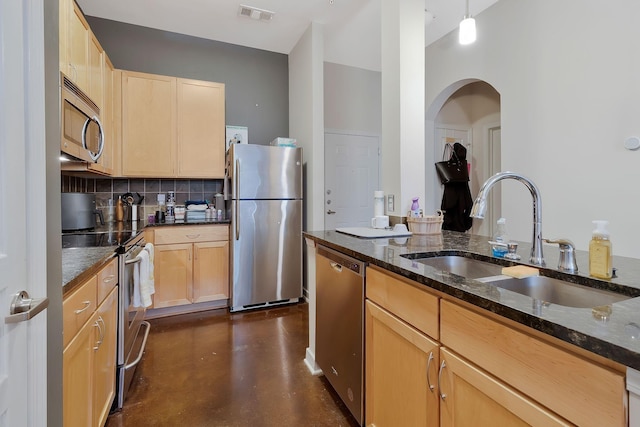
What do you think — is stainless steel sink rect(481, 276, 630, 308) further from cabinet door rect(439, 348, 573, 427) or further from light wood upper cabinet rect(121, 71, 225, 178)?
light wood upper cabinet rect(121, 71, 225, 178)

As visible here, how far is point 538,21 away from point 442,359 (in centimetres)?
301

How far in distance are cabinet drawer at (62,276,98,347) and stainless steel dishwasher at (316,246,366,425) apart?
109 cm

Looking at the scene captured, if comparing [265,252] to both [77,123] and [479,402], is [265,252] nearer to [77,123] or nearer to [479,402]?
[77,123]

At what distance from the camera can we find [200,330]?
104 inches

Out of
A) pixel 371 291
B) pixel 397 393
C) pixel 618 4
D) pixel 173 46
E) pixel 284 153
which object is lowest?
pixel 397 393

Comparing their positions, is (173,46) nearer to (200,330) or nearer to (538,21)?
(200,330)

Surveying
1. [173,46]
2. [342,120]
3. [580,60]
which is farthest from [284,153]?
[580,60]

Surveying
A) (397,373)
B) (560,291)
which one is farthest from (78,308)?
(560,291)

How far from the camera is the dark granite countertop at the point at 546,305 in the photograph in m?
0.55

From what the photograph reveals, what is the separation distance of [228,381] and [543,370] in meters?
1.80

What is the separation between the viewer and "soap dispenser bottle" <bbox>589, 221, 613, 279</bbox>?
3.03ft

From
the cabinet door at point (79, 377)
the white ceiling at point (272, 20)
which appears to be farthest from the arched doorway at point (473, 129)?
the cabinet door at point (79, 377)

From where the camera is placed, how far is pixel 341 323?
1590mm

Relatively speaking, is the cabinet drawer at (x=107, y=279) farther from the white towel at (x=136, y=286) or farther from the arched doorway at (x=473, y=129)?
the arched doorway at (x=473, y=129)
